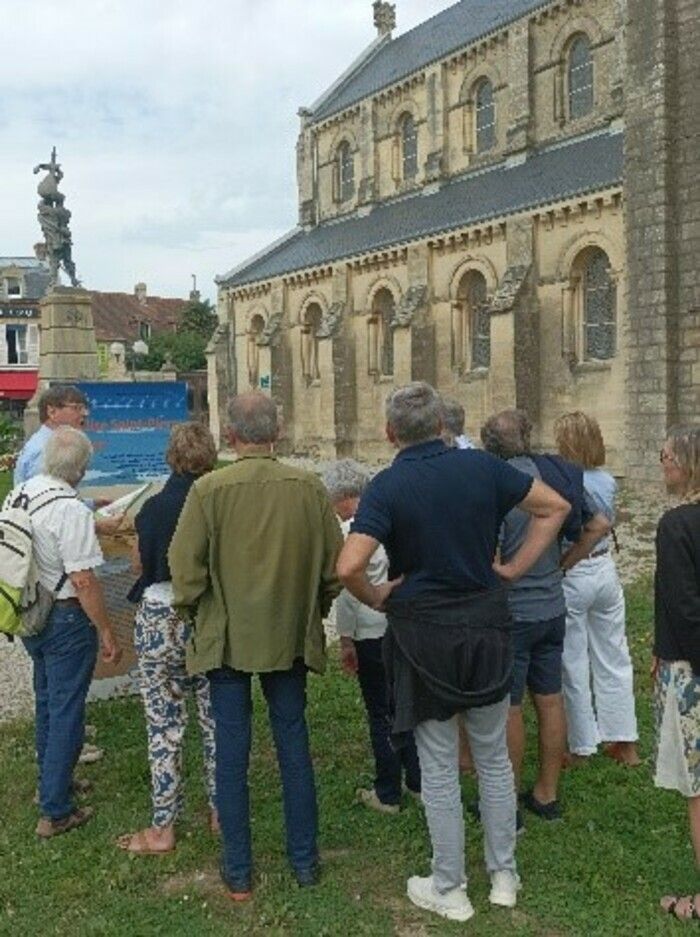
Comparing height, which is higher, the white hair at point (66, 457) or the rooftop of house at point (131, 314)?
the rooftop of house at point (131, 314)

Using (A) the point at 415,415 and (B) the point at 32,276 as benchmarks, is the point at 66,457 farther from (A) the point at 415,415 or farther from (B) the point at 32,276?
(B) the point at 32,276

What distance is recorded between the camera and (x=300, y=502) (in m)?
4.20

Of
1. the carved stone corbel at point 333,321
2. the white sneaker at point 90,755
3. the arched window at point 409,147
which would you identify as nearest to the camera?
the white sneaker at point 90,755

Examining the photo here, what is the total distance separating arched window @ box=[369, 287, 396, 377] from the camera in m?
29.2

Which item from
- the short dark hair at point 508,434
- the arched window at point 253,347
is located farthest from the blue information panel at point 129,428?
the arched window at point 253,347

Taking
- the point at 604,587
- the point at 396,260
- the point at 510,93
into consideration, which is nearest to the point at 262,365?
the point at 396,260

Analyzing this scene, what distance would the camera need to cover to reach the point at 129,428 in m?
7.54

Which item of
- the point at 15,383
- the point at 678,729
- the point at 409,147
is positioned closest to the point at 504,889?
the point at 678,729

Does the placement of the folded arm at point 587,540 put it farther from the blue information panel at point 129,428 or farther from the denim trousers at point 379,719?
the blue information panel at point 129,428

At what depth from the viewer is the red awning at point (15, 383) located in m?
58.0

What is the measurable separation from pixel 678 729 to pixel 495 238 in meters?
21.6

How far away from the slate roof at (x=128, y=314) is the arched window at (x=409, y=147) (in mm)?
32901

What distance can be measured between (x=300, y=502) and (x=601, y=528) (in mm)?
1728

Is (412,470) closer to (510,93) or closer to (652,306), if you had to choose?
(652,306)
